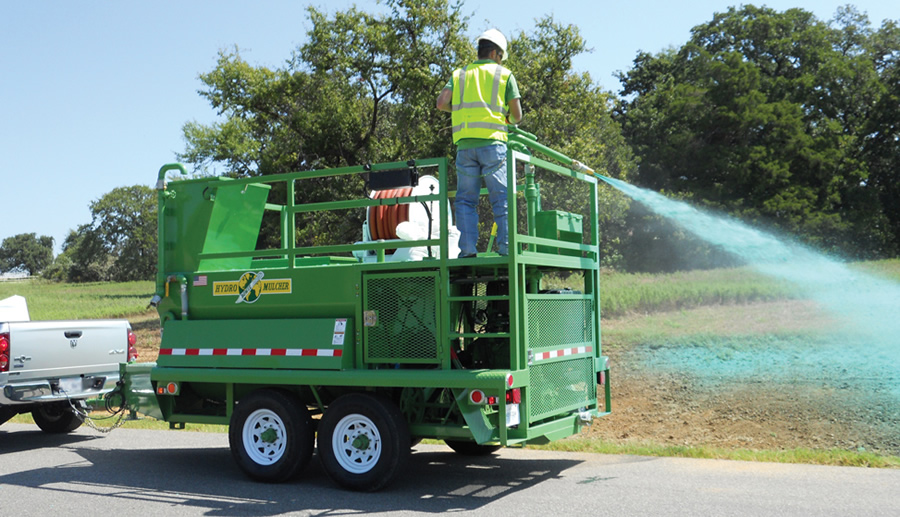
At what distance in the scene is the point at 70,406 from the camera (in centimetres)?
1001

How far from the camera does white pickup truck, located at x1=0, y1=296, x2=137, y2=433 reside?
370 inches

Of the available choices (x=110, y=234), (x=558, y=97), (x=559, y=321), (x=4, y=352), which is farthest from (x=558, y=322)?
(x=110, y=234)

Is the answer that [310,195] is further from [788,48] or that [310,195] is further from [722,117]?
[788,48]

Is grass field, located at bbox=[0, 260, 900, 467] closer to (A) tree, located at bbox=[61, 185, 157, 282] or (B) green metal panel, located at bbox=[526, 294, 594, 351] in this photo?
(B) green metal panel, located at bbox=[526, 294, 594, 351]

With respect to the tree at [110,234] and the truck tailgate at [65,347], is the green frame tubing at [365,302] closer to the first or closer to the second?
the truck tailgate at [65,347]

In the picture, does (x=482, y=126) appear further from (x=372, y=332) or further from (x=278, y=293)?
(x=278, y=293)

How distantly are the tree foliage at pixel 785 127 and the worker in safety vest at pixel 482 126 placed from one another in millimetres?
33367

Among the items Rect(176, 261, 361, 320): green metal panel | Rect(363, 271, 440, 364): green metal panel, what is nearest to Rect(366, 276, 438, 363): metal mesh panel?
Rect(363, 271, 440, 364): green metal panel

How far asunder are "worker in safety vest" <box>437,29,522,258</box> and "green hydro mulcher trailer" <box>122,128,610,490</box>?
253 millimetres

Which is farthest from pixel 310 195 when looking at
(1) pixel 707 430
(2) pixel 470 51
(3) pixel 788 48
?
(3) pixel 788 48

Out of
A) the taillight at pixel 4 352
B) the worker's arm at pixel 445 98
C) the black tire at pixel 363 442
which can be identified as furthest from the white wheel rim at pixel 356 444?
the taillight at pixel 4 352

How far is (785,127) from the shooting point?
4050 cm

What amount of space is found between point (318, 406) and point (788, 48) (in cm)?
4502

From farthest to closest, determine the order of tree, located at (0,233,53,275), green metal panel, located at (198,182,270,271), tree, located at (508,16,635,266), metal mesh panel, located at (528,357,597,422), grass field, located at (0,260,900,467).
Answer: tree, located at (0,233,53,275)
tree, located at (508,16,635,266)
grass field, located at (0,260,900,467)
green metal panel, located at (198,182,270,271)
metal mesh panel, located at (528,357,597,422)
